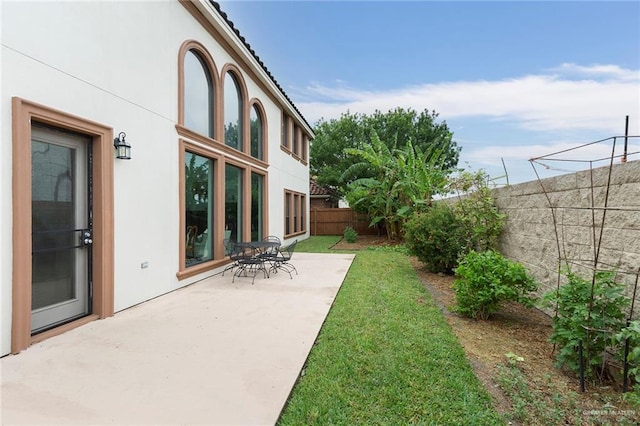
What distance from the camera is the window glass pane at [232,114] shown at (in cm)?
841

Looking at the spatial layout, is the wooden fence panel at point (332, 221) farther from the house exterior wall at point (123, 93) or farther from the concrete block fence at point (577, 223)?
the house exterior wall at point (123, 93)

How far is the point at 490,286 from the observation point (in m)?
4.55

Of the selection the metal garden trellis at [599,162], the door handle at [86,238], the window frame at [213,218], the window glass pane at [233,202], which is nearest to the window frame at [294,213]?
the window glass pane at [233,202]

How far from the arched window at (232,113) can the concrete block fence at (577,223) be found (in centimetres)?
668

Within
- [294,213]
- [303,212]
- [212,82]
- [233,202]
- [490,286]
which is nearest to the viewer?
[490,286]

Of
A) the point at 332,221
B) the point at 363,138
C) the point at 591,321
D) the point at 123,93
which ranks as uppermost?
the point at 363,138

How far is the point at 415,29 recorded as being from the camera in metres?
10.9

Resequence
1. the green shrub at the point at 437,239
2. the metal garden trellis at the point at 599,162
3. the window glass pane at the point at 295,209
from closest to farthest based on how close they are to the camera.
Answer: the metal garden trellis at the point at 599,162 → the green shrub at the point at 437,239 → the window glass pane at the point at 295,209

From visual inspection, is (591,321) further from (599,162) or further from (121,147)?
(121,147)

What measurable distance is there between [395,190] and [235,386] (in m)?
12.0

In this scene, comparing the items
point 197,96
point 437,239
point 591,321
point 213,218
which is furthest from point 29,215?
point 437,239

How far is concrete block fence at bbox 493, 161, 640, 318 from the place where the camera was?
3352 millimetres

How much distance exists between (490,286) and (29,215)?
19.1ft

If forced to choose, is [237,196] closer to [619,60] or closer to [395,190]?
[395,190]
